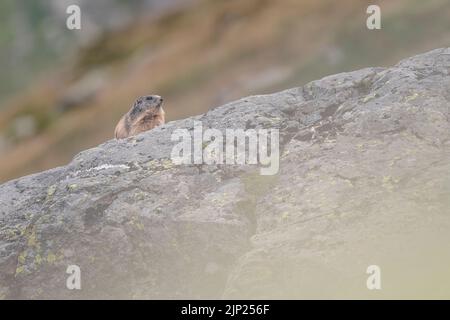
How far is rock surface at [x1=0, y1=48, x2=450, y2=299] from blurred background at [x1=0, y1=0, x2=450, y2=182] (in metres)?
33.0

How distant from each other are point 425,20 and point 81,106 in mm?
46976

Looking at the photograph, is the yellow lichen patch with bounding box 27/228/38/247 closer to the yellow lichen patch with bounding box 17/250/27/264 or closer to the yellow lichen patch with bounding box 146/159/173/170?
the yellow lichen patch with bounding box 17/250/27/264

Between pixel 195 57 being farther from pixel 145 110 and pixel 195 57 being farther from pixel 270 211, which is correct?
pixel 270 211

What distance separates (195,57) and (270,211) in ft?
221

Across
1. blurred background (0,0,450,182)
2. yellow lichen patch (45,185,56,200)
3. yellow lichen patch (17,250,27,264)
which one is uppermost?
blurred background (0,0,450,182)

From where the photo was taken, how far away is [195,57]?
3297 inches

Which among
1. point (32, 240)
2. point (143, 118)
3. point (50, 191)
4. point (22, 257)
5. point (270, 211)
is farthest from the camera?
point (143, 118)

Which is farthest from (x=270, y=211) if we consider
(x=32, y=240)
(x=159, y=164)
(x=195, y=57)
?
(x=195, y=57)

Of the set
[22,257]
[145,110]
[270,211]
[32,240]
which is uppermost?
[145,110]

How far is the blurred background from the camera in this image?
61375 millimetres

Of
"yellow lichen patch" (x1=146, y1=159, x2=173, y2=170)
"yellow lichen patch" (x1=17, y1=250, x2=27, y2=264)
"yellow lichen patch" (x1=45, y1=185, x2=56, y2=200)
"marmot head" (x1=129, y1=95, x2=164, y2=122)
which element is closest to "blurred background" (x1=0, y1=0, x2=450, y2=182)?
"marmot head" (x1=129, y1=95, x2=164, y2=122)

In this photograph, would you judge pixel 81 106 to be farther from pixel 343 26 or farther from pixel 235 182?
pixel 235 182

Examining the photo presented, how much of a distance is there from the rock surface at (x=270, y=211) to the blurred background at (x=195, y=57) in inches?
1300

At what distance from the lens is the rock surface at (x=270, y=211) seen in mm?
15453
